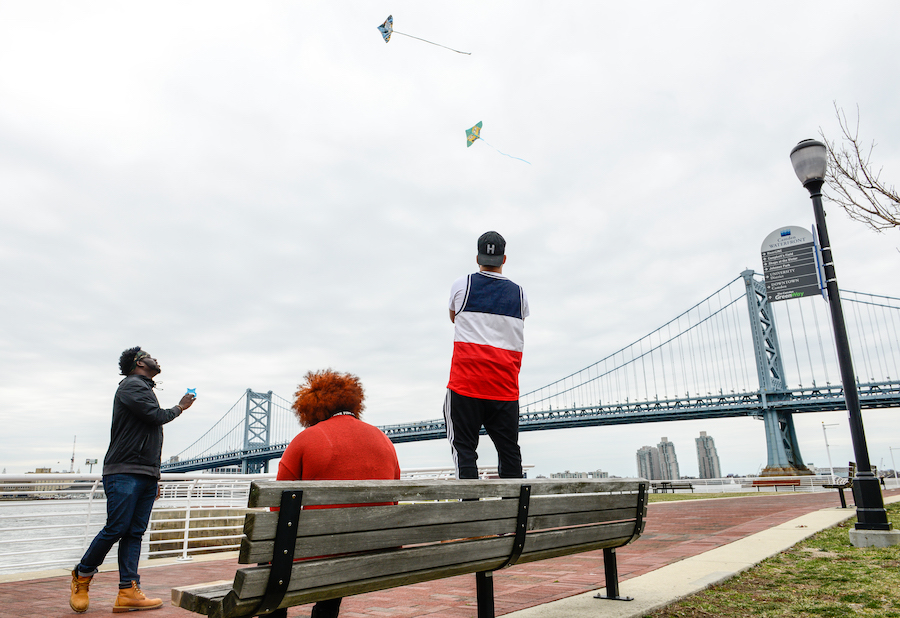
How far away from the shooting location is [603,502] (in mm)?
2488

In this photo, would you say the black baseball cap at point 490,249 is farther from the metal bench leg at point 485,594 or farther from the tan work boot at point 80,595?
the tan work boot at point 80,595

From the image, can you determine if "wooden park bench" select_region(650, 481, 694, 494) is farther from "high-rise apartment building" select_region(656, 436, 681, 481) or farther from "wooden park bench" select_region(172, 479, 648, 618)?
"high-rise apartment building" select_region(656, 436, 681, 481)

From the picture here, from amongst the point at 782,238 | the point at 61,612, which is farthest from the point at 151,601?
the point at 782,238

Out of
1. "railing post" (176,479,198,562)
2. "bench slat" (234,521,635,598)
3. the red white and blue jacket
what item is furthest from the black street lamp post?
"railing post" (176,479,198,562)

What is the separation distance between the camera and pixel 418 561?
1665 millimetres

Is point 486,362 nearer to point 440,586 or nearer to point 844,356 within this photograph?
point 440,586

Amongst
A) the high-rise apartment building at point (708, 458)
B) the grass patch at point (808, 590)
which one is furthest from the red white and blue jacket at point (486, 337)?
the high-rise apartment building at point (708, 458)

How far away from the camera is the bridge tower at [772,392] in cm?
3288

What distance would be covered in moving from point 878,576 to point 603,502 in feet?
5.75

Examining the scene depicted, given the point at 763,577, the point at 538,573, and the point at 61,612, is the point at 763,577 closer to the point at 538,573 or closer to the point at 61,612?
the point at 538,573

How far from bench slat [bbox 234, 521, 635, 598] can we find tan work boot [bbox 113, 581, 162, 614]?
6.25 ft

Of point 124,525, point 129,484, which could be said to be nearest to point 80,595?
point 124,525

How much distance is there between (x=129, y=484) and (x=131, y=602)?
0.56 metres

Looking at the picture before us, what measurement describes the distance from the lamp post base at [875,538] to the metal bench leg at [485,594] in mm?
3589
